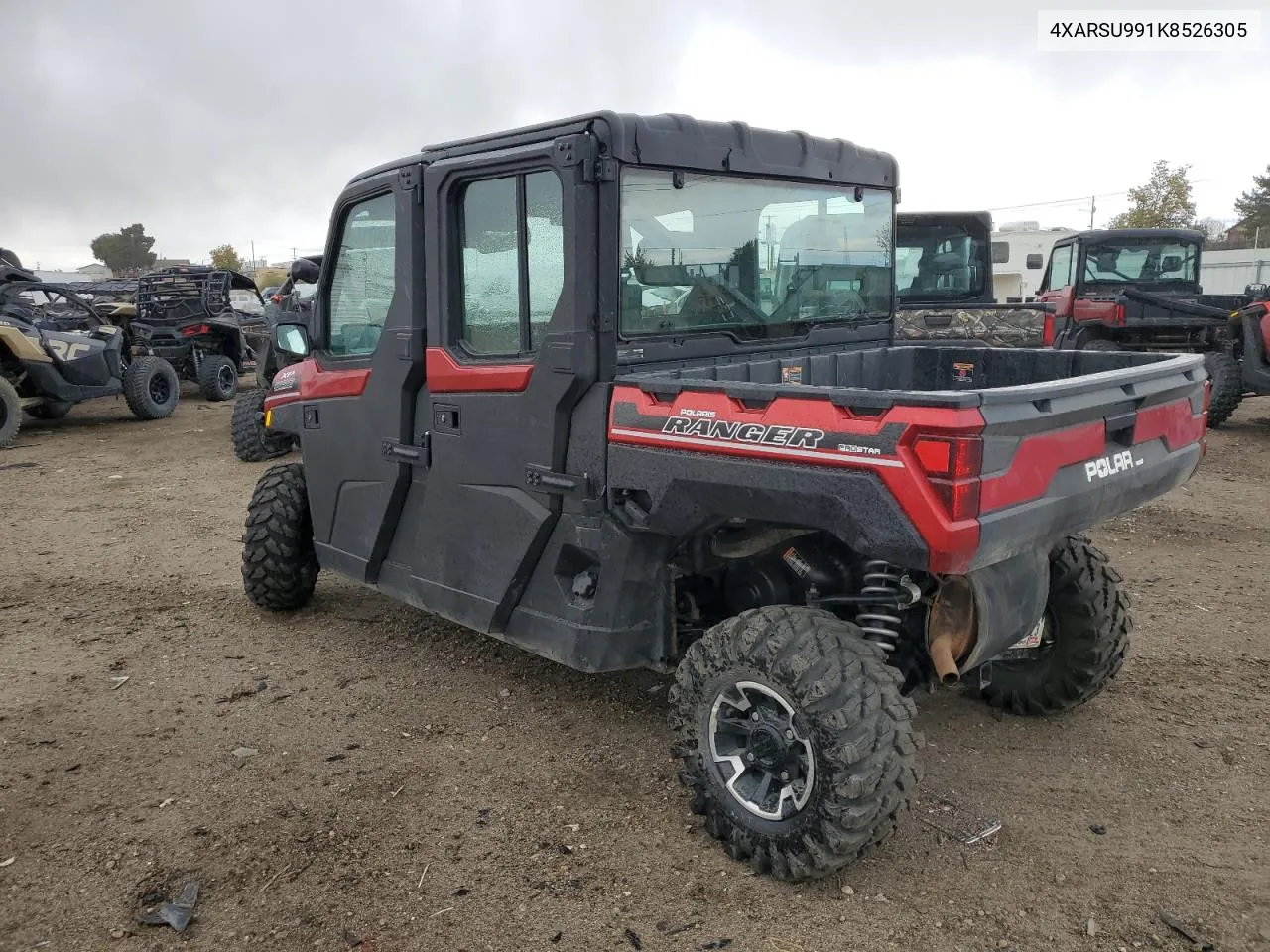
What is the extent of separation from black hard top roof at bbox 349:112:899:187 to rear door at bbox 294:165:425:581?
0.21 m

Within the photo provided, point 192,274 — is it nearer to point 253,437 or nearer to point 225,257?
point 253,437

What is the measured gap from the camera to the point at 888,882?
3072mm

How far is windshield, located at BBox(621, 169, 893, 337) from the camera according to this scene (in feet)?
11.9

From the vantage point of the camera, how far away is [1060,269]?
13188 millimetres

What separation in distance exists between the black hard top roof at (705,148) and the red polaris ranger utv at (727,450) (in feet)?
0.04

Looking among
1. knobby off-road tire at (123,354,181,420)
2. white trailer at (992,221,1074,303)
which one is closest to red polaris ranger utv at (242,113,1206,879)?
knobby off-road tire at (123,354,181,420)

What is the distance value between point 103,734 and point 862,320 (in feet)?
12.0

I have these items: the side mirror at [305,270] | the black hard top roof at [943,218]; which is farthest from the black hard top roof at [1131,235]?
the side mirror at [305,270]

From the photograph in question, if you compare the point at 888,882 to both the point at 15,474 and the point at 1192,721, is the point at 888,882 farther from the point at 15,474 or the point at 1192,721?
the point at 15,474

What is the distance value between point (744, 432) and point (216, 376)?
46.9 feet

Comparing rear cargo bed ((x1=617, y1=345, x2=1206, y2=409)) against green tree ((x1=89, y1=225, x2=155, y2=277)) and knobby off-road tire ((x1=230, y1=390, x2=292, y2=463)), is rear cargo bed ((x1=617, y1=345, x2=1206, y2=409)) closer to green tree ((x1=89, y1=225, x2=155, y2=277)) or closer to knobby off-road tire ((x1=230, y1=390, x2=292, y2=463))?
knobby off-road tire ((x1=230, y1=390, x2=292, y2=463))

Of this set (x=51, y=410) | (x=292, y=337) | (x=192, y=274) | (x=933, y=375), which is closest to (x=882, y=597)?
(x=933, y=375)

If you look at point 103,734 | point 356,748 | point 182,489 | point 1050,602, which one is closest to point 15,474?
point 182,489

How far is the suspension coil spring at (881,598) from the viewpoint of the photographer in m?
3.25
